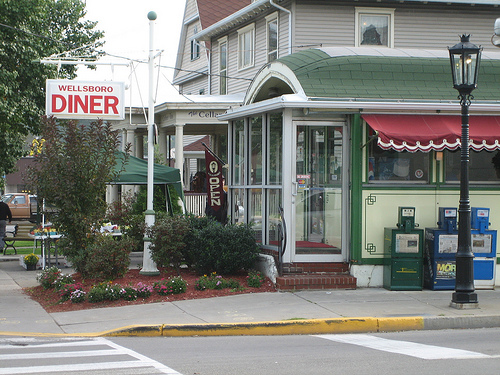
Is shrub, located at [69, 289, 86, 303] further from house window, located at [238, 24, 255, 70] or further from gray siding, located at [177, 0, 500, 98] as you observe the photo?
house window, located at [238, 24, 255, 70]

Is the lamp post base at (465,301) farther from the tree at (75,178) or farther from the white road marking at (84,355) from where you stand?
the tree at (75,178)

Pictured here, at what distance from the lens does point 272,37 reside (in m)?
25.3

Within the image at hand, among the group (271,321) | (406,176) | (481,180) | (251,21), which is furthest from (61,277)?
(251,21)

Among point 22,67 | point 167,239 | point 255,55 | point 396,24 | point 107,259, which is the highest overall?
point 396,24

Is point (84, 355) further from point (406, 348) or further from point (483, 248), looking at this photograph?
point (483, 248)

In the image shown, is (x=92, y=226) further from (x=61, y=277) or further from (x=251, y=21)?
(x=251, y=21)

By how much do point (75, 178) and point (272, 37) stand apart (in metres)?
14.8

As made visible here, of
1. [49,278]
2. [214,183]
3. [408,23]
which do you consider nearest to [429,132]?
[214,183]

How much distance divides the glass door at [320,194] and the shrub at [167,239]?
224 centimetres

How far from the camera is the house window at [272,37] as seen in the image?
2495cm

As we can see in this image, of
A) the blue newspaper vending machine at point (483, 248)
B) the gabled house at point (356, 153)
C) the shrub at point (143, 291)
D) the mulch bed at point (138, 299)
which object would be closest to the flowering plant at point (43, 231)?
the mulch bed at point (138, 299)

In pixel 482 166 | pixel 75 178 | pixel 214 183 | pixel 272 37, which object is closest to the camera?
pixel 75 178

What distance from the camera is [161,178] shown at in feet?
54.5

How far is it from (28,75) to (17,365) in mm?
14761
